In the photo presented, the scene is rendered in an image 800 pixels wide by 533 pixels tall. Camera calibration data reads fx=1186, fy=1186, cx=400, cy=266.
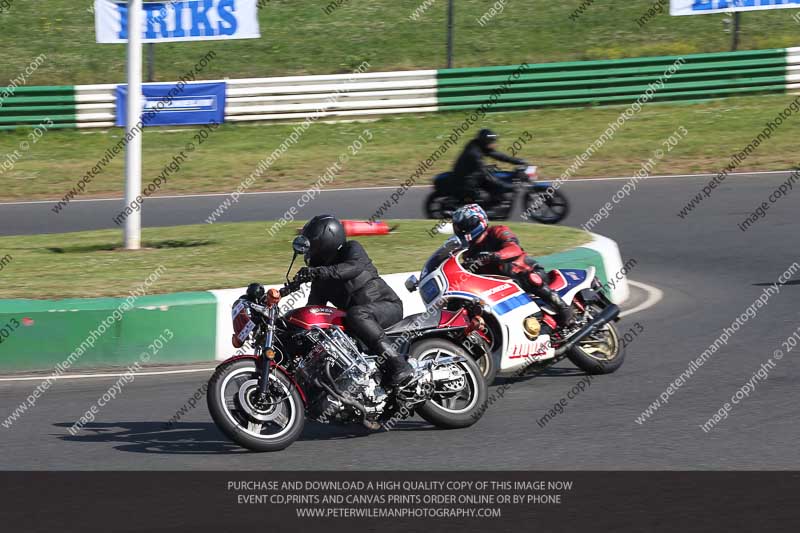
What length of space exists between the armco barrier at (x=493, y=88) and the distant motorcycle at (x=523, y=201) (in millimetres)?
8218

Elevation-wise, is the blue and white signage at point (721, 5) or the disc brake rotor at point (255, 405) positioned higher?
the disc brake rotor at point (255, 405)

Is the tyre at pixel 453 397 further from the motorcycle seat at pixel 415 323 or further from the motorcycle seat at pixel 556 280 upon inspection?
the motorcycle seat at pixel 556 280

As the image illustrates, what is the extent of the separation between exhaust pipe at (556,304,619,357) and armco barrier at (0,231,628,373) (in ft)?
7.27

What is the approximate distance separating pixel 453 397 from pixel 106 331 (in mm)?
3298

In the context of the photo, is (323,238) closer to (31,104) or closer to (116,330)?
(116,330)

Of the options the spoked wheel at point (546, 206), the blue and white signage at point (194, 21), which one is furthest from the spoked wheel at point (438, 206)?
the blue and white signage at point (194, 21)

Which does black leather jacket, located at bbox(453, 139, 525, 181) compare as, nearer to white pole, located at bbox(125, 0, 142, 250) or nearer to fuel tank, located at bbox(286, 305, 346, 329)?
white pole, located at bbox(125, 0, 142, 250)

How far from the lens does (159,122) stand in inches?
990

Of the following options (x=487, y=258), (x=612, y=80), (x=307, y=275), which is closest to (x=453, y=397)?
(x=307, y=275)

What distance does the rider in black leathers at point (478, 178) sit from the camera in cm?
1748

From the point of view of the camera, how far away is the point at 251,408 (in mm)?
7355

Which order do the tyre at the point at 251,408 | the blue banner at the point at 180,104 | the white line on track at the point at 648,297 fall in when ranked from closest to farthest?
the tyre at the point at 251,408
the white line on track at the point at 648,297
the blue banner at the point at 180,104
